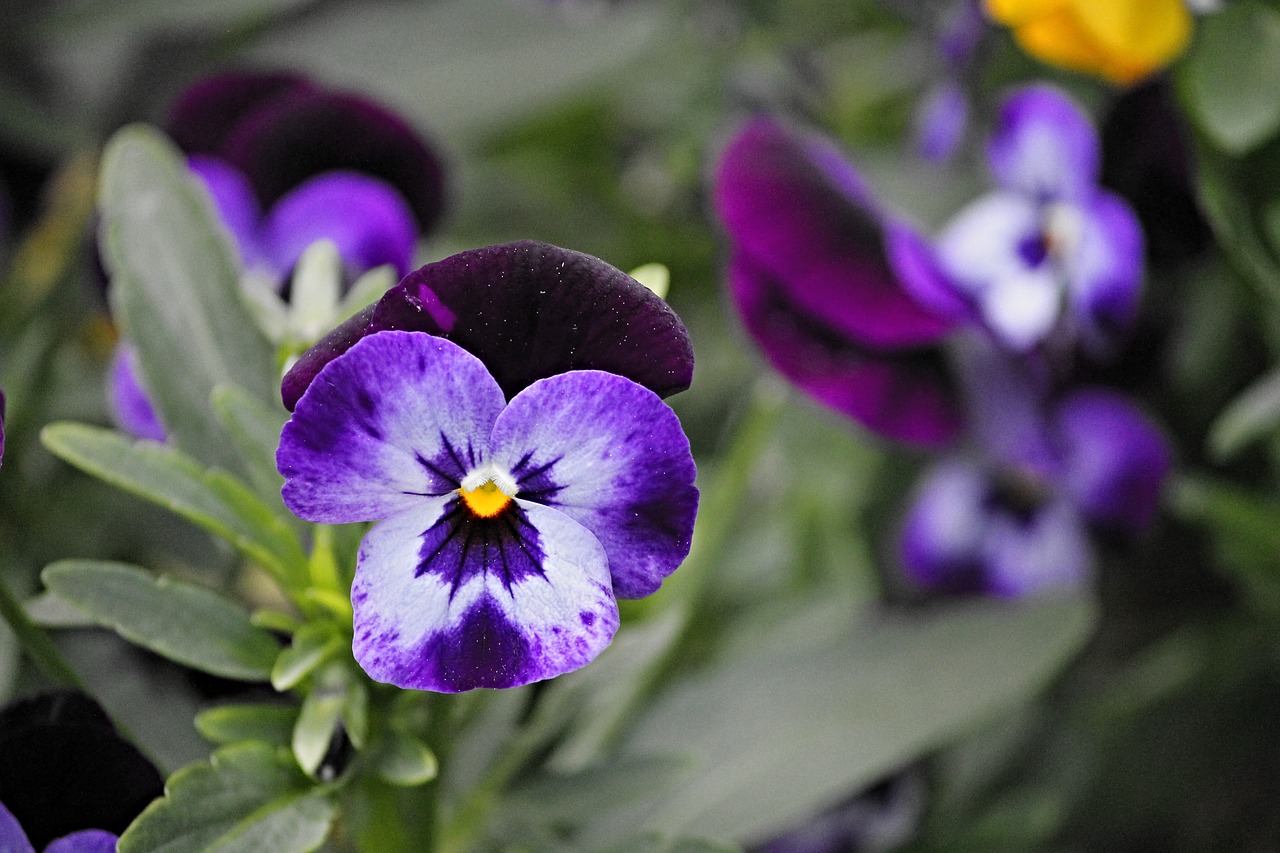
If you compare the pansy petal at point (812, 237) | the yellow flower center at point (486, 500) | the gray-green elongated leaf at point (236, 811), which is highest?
the pansy petal at point (812, 237)

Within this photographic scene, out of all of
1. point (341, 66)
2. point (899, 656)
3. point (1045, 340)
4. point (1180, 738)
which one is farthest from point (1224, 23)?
point (341, 66)

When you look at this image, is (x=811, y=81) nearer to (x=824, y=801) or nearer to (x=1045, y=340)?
(x=1045, y=340)

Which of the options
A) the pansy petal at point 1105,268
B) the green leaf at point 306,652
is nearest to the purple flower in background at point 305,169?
the green leaf at point 306,652

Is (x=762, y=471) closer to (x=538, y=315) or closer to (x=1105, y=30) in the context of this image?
(x=1105, y=30)

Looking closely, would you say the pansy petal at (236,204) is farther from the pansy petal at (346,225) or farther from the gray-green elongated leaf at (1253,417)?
the gray-green elongated leaf at (1253,417)

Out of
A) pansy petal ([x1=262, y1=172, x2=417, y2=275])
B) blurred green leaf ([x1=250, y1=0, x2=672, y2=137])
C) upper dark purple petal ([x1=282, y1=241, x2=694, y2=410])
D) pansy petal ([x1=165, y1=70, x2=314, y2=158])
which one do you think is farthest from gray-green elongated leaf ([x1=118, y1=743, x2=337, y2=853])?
blurred green leaf ([x1=250, y1=0, x2=672, y2=137])

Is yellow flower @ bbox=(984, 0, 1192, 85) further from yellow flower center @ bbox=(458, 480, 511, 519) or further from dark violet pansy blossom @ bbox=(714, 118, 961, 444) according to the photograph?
yellow flower center @ bbox=(458, 480, 511, 519)
